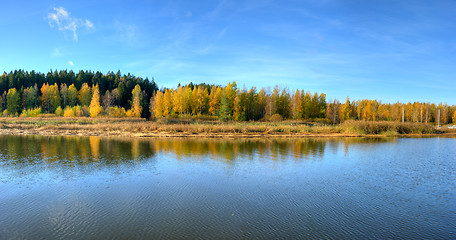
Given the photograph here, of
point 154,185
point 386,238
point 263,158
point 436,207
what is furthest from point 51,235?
point 263,158

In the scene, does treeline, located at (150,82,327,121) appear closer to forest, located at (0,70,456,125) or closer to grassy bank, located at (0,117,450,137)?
forest, located at (0,70,456,125)

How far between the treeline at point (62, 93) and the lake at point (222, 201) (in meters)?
57.3

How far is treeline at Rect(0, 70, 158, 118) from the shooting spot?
229ft

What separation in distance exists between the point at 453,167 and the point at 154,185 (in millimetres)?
13214

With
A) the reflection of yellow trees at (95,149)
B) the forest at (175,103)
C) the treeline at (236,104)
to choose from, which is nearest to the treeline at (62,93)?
the forest at (175,103)

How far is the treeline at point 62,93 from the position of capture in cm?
6969

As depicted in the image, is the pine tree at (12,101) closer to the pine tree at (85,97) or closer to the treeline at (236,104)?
the pine tree at (85,97)

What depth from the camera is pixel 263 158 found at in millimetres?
14570

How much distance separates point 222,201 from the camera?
7184mm

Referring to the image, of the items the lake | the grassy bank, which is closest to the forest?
the grassy bank

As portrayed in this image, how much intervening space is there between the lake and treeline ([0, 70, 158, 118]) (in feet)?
188

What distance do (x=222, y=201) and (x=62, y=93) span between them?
81.7 metres

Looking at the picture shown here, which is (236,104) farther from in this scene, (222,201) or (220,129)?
(222,201)

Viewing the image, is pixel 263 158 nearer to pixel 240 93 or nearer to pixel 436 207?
pixel 436 207
